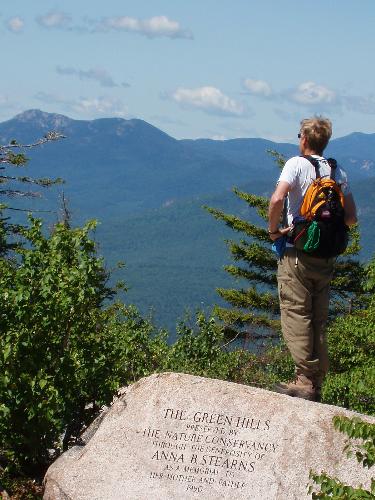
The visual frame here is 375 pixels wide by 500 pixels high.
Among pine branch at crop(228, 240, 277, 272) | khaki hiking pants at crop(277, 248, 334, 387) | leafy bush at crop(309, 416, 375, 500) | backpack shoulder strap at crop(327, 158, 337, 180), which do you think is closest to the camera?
leafy bush at crop(309, 416, 375, 500)

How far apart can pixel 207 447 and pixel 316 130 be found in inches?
94.3

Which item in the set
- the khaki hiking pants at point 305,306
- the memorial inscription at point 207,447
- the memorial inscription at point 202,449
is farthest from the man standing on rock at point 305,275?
the memorial inscription at point 207,447

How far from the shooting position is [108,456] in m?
5.97

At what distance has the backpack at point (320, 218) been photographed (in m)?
5.99

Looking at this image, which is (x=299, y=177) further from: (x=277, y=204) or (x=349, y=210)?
(x=349, y=210)

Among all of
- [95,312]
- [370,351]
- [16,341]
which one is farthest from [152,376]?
[370,351]

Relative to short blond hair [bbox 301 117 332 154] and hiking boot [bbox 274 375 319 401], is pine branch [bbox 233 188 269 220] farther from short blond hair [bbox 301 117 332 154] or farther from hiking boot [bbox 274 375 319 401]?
short blond hair [bbox 301 117 332 154]

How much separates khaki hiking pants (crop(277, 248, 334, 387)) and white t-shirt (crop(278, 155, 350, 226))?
0.33 meters

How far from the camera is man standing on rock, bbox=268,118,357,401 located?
237 inches

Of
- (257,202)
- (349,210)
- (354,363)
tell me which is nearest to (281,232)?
(349,210)

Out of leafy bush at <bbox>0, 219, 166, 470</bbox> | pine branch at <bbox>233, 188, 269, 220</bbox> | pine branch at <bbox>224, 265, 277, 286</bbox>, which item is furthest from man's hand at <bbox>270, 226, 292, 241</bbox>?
pine branch at <bbox>224, 265, 277, 286</bbox>

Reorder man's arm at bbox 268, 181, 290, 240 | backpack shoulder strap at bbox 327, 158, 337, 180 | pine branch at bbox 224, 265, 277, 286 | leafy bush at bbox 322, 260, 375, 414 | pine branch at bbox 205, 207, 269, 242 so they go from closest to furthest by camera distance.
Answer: man's arm at bbox 268, 181, 290, 240
backpack shoulder strap at bbox 327, 158, 337, 180
leafy bush at bbox 322, 260, 375, 414
pine branch at bbox 205, 207, 269, 242
pine branch at bbox 224, 265, 277, 286

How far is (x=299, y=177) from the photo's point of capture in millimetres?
6012

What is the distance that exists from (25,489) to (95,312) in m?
1.45
